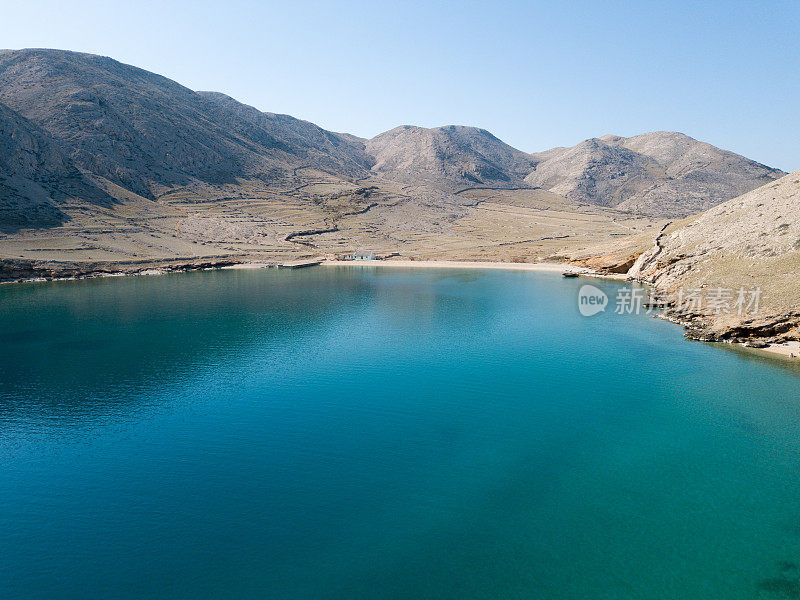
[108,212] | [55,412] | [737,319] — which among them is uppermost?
[108,212]

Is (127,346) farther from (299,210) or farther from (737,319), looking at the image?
(299,210)

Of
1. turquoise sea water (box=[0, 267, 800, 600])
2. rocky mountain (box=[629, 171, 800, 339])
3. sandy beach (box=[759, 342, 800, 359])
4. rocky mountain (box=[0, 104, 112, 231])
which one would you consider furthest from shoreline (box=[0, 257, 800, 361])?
turquoise sea water (box=[0, 267, 800, 600])

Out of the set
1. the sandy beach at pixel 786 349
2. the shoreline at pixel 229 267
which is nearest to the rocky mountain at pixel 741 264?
the sandy beach at pixel 786 349

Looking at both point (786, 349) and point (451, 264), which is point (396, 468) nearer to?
point (786, 349)

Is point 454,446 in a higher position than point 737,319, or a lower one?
lower

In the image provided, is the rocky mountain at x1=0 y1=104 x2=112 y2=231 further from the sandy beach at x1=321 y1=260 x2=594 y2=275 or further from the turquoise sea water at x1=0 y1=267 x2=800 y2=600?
the turquoise sea water at x1=0 y1=267 x2=800 y2=600

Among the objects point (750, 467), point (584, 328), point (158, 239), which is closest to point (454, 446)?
point (750, 467)
